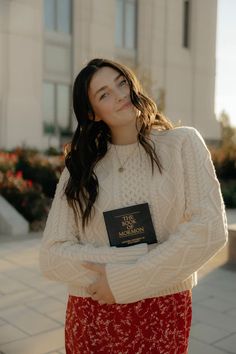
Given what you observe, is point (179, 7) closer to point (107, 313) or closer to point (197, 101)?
point (197, 101)

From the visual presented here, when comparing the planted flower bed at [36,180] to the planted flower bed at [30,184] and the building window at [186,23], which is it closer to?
the planted flower bed at [30,184]

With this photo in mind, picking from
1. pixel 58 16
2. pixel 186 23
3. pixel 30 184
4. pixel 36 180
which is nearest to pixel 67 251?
pixel 30 184

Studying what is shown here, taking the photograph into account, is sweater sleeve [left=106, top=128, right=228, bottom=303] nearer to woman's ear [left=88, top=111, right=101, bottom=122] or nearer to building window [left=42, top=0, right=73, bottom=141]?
woman's ear [left=88, top=111, right=101, bottom=122]

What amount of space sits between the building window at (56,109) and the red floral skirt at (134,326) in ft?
57.6

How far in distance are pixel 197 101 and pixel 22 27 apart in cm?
1032

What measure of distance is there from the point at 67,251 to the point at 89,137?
489mm

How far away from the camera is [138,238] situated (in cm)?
182

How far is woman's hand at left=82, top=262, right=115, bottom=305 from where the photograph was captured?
1.77 metres

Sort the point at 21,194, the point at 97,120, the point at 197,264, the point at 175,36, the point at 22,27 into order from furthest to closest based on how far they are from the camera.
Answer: the point at 175,36, the point at 22,27, the point at 21,194, the point at 97,120, the point at 197,264

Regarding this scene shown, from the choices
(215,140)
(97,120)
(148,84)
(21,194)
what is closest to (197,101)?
(215,140)

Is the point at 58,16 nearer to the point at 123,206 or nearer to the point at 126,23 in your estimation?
the point at 126,23

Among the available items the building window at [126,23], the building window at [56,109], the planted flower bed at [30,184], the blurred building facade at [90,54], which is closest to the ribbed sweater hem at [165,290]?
the planted flower bed at [30,184]

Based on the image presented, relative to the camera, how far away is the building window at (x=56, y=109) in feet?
62.9

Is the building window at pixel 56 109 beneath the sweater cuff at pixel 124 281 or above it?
above
